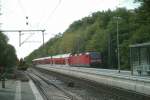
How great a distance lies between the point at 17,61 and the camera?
77.8 metres

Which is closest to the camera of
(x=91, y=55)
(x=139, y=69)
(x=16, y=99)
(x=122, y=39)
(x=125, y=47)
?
(x=16, y=99)

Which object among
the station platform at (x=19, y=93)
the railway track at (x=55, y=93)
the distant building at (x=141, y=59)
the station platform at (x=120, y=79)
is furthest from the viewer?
the distant building at (x=141, y=59)

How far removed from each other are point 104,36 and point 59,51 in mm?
47061

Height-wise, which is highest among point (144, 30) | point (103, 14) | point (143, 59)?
point (103, 14)

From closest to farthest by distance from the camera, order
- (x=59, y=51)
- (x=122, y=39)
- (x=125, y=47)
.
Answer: (x=125, y=47) → (x=122, y=39) → (x=59, y=51)

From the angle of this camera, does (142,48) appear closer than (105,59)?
Yes

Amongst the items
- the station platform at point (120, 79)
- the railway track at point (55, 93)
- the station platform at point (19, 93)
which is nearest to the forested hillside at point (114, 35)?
the station platform at point (120, 79)

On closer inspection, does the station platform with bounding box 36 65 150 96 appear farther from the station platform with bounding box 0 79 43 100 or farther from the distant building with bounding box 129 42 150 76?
the station platform with bounding box 0 79 43 100

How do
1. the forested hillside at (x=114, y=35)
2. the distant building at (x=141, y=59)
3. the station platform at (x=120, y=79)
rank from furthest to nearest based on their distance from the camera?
the forested hillside at (x=114, y=35) → the distant building at (x=141, y=59) → the station platform at (x=120, y=79)

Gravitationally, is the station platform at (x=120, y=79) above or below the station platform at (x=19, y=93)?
above

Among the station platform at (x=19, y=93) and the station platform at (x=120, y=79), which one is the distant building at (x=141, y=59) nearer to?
the station platform at (x=120, y=79)

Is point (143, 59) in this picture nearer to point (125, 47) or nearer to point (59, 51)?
point (125, 47)

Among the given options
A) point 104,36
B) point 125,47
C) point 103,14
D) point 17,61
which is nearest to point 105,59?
point 125,47

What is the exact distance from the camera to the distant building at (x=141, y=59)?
32.9m
